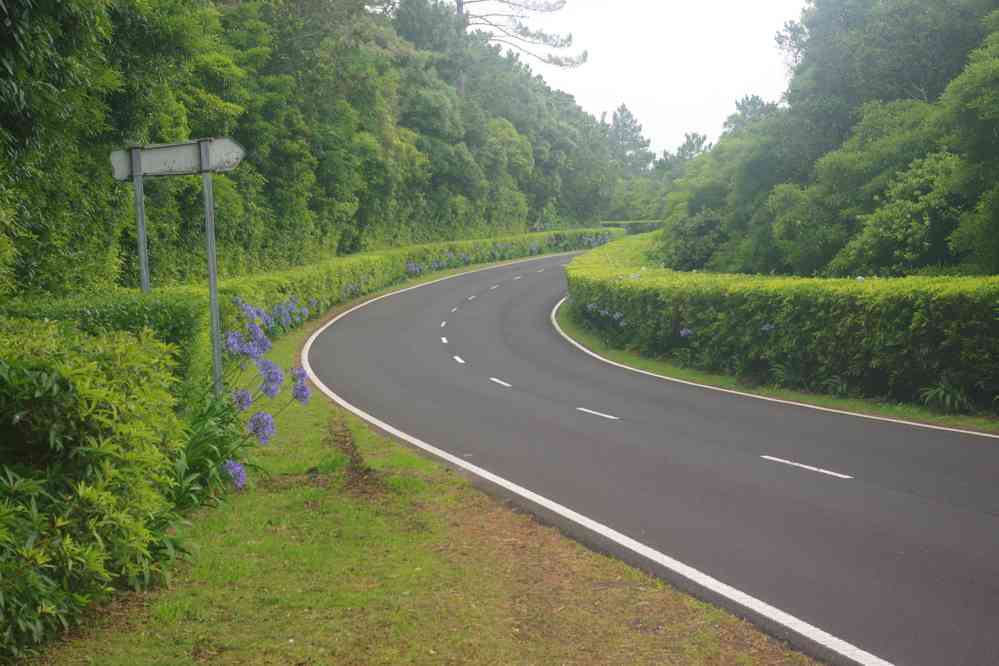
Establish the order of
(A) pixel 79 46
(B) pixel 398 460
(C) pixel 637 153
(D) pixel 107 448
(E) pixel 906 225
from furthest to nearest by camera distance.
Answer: (C) pixel 637 153 < (E) pixel 906 225 < (B) pixel 398 460 < (A) pixel 79 46 < (D) pixel 107 448

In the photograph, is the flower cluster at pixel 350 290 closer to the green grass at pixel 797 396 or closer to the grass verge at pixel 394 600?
the green grass at pixel 797 396

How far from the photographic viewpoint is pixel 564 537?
7.50m

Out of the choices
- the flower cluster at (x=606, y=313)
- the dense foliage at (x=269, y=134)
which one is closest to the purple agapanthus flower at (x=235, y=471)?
the dense foliage at (x=269, y=134)

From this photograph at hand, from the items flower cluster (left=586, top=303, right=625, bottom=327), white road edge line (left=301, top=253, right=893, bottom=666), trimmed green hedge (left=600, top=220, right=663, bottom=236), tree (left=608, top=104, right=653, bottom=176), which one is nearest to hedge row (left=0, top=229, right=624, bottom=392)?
white road edge line (left=301, top=253, right=893, bottom=666)

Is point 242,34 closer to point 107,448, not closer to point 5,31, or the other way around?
point 5,31

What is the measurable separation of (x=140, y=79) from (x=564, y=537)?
506 inches

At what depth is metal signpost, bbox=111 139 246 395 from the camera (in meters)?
8.56

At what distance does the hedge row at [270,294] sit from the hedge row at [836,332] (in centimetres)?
926

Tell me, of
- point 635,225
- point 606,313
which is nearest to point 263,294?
point 606,313

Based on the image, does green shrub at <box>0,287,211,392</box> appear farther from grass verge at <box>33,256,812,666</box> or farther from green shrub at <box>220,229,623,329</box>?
green shrub at <box>220,229,623,329</box>

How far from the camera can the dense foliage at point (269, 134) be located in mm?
12047

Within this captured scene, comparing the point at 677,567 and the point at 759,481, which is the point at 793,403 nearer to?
the point at 759,481

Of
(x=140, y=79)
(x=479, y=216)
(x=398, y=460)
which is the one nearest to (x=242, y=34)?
(x=140, y=79)

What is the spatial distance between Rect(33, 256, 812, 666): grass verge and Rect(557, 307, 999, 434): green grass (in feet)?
26.9
